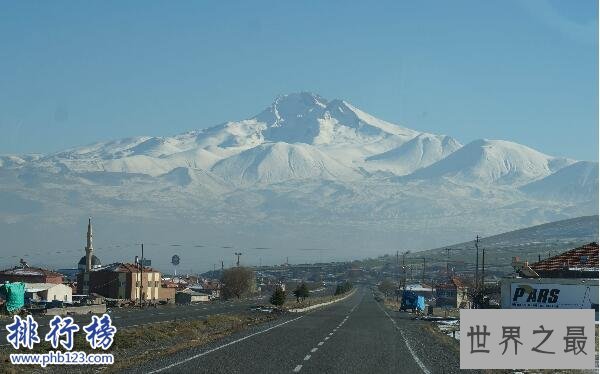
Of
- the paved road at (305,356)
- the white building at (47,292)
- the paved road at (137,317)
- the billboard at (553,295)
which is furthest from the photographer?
the white building at (47,292)

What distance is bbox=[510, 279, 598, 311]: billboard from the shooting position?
5784cm

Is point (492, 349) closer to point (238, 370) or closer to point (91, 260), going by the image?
point (238, 370)

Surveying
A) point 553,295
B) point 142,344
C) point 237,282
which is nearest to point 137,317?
point 553,295

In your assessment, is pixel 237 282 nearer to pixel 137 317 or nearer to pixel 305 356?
pixel 137 317

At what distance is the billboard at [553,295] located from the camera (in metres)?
57.8

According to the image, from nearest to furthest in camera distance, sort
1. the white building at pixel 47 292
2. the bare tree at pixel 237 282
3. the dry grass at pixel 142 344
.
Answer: the dry grass at pixel 142 344, the white building at pixel 47 292, the bare tree at pixel 237 282

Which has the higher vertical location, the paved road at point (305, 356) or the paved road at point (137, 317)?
the paved road at point (305, 356)

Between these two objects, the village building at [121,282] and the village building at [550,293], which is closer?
the village building at [550,293]

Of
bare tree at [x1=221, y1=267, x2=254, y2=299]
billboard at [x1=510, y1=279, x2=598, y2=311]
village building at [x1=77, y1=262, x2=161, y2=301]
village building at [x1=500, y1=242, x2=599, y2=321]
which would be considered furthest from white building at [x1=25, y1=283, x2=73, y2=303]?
billboard at [x1=510, y1=279, x2=598, y2=311]

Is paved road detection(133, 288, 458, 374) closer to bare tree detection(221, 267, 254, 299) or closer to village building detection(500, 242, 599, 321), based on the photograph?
village building detection(500, 242, 599, 321)

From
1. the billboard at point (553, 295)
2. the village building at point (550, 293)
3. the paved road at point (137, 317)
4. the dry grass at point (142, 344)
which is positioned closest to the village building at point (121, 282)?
the paved road at point (137, 317)

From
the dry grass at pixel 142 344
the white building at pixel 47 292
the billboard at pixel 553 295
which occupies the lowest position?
the white building at pixel 47 292

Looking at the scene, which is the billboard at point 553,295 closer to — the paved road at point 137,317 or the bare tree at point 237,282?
the paved road at point 137,317

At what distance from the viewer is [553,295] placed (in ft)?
193
